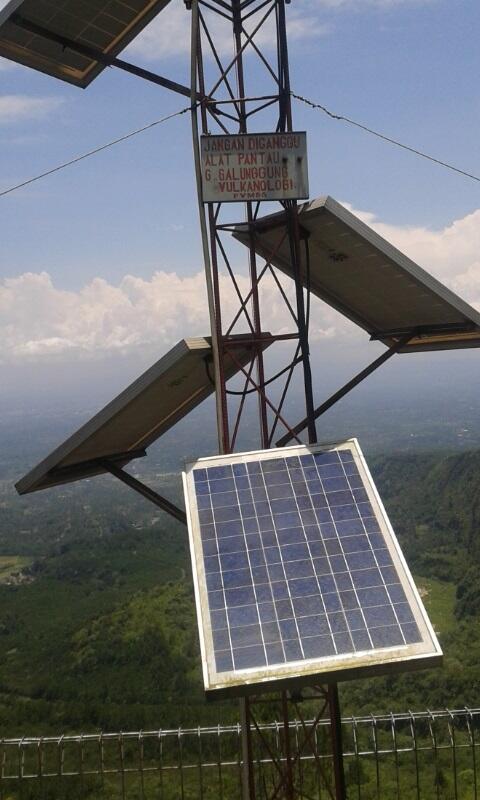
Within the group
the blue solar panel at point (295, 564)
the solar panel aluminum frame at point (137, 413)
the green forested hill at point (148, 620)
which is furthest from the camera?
the green forested hill at point (148, 620)

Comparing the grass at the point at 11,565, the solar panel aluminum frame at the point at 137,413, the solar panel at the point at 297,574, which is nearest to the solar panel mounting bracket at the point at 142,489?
the solar panel aluminum frame at the point at 137,413

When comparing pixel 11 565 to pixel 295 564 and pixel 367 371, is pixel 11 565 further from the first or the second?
pixel 295 564

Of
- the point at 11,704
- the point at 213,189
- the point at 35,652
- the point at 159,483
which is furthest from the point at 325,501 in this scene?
the point at 159,483

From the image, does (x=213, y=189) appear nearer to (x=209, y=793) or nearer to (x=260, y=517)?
(x=260, y=517)

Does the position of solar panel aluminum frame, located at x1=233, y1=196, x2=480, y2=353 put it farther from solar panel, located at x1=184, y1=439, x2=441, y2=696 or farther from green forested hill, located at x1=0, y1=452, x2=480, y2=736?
green forested hill, located at x1=0, y1=452, x2=480, y2=736

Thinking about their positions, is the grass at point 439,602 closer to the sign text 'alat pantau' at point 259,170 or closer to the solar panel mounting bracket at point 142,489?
the solar panel mounting bracket at point 142,489

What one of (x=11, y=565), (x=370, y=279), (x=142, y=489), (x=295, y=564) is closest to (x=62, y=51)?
(x=370, y=279)
